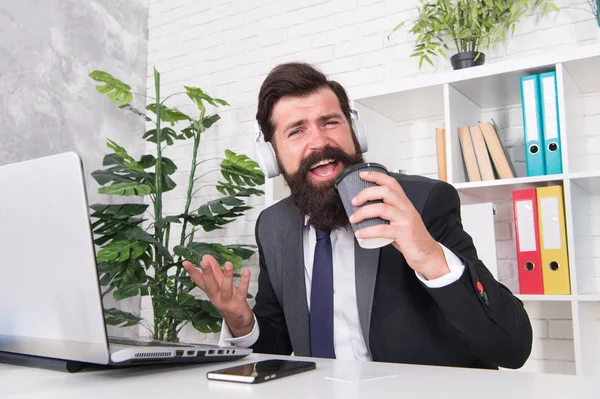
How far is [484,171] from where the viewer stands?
209 centimetres

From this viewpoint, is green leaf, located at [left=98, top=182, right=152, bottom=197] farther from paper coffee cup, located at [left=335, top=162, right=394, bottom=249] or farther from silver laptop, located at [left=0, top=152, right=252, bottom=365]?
paper coffee cup, located at [left=335, top=162, right=394, bottom=249]

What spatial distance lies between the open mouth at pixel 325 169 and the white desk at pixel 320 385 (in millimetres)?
770

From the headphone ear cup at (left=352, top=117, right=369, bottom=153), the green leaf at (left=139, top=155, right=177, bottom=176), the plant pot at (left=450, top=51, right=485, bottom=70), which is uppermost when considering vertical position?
the plant pot at (left=450, top=51, right=485, bottom=70)

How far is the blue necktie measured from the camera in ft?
4.55

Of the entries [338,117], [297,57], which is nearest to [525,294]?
[338,117]

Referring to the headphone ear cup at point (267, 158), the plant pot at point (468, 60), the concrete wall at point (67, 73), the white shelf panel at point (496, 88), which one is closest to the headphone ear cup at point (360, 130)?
the headphone ear cup at point (267, 158)

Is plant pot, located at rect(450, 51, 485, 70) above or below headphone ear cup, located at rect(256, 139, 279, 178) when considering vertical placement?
above

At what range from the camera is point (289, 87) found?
1.73 metres

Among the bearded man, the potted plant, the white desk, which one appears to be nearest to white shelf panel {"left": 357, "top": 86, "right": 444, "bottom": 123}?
the bearded man

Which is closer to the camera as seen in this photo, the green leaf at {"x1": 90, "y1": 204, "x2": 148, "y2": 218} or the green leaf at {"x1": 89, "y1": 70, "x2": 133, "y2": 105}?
the green leaf at {"x1": 90, "y1": 204, "x2": 148, "y2": 218}

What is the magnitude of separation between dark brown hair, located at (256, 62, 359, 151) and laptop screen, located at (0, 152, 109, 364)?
1.01m

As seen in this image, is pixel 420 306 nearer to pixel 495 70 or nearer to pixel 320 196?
pixel 320 196

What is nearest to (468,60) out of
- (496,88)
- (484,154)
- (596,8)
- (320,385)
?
(496,88)

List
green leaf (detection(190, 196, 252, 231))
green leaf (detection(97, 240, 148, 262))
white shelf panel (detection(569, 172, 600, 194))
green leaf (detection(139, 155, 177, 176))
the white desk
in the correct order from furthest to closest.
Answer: green leaf (detection(139, 155, 177, 176)) < green leaf (detection(190, 196, 252, 231)) < green leaf (detection(97, 240, 148, 262)) < white shelf panel (detection(569, 172, 600, 194)) < the white desk
